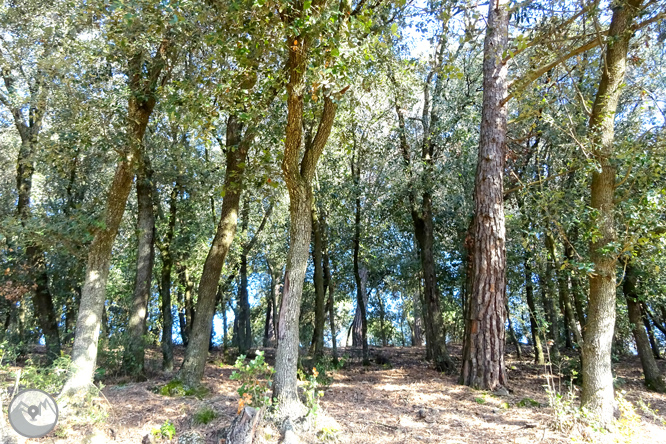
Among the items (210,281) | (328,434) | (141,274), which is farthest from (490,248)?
(141,274)

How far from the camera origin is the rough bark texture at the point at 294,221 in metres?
5.30

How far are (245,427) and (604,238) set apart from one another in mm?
5109

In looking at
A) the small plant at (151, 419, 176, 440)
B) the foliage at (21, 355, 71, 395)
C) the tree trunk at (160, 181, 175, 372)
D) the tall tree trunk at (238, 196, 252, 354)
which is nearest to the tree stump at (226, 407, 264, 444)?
the small plant at (151, 419, 176, 440)

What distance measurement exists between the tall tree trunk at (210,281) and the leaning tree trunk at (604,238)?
5.36 metres

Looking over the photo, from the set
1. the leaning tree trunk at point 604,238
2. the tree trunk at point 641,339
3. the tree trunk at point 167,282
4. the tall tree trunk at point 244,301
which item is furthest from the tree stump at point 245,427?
the tree trunk at point 641,339

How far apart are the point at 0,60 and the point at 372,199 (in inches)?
369

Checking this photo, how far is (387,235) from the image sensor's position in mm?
14891

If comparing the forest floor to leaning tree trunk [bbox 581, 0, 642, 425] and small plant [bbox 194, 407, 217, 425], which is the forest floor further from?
leaning tree trunk [bbox 581, 0, 642, 425]

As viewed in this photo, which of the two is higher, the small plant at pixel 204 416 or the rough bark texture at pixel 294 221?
the rough bark texture at pixel 294 221

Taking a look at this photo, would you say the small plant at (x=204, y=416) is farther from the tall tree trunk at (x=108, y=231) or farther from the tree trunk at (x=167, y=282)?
the tree trunk at (x=167, y=282)

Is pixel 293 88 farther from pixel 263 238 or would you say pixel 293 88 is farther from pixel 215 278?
pixel 263 238

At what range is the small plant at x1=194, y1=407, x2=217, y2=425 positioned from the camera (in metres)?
5.49

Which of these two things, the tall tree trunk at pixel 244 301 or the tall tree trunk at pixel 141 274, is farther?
the tall tree trunk at pixel 244 301

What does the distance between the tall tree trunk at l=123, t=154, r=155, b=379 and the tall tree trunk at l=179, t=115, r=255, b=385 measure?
8.91 ft
